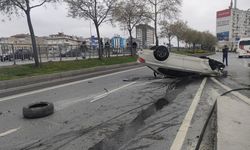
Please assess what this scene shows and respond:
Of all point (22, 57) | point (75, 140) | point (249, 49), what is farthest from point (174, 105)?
point (249, 49)

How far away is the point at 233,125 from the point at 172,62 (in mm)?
8414

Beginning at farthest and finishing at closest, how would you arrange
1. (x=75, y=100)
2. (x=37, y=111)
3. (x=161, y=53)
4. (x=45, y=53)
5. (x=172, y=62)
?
(x=45, y=53)
(x=172, y=62)
(x=161, y=53)
(x=75, y=100)
(x=37, y=111)

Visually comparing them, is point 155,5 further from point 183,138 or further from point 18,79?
point 183,138

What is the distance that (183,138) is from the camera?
5.42m

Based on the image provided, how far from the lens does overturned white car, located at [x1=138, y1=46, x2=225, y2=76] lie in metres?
14.1

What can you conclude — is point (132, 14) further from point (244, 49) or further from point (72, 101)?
point (72, 101)

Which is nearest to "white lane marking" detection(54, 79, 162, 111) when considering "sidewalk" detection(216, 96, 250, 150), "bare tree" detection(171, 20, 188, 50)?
"sidewalk" detection(216, 96, 250, 150)

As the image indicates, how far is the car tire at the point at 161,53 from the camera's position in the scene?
14031 mm

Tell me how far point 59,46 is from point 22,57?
4.99 m

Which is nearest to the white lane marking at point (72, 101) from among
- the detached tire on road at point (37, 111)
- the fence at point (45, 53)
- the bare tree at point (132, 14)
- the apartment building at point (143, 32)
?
the detached tire on road at point (37, 111)

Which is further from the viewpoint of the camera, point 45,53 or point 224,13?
point 224,13

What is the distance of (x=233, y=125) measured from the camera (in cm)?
591

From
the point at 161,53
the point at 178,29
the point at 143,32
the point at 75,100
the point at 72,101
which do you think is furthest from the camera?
the point at 178,29

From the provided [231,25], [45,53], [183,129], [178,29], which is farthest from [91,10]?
[231,25]
